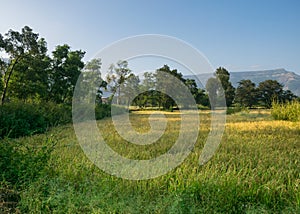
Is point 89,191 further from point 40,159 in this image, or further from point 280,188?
point 280,188

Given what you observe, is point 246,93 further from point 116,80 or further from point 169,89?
point 116,80

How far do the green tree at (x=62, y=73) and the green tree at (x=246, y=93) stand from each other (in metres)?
19.3

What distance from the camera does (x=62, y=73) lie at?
45.8ft

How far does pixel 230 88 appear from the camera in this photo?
28.0 metres

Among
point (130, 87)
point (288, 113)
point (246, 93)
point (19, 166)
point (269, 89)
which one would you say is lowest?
point (19, 166)

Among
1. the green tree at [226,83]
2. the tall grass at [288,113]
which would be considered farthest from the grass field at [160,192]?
the green tree at [226,83]

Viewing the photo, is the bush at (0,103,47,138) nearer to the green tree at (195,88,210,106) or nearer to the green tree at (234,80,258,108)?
the green tree at (195,88,210,106)

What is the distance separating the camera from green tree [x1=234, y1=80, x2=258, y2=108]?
91.0 ft

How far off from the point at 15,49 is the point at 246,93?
24.5 m

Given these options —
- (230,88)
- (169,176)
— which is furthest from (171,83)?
(230,88)

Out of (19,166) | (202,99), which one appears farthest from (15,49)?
(202,99)

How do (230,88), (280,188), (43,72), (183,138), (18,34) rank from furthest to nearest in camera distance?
(230,88) < (43,72) < (18,34) < (183,138) < (280,188)

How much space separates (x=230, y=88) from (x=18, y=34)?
22684mm

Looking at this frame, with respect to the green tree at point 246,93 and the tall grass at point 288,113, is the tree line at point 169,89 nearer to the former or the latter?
the green tree at point 246,93
